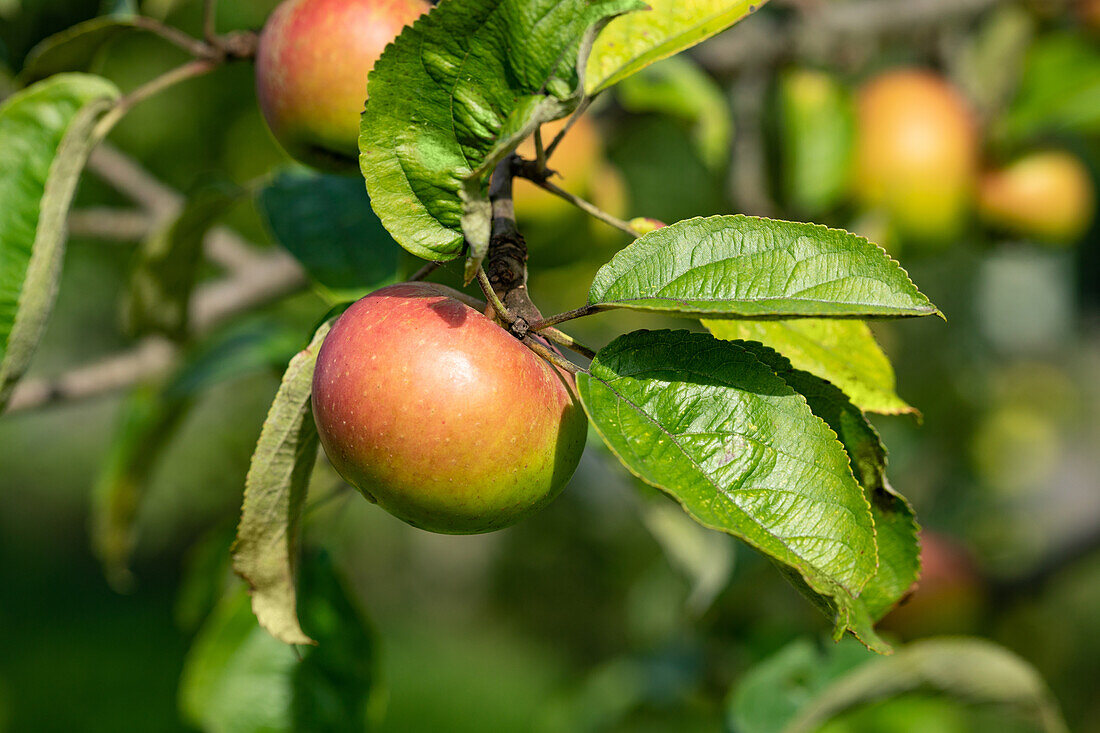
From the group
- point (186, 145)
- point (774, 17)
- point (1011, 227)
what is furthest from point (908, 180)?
point (186, 145)

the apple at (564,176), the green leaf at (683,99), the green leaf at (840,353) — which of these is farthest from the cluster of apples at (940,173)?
the green leaf at (840,353)

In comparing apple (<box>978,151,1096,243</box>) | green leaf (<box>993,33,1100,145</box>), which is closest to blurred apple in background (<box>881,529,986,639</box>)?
apple (<box>978,151,1096,243</box>)

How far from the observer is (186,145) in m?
3.67

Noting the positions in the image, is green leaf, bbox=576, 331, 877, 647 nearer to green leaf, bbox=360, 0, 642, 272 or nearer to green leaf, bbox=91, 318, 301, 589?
green leaf, bbox=360, 0, 642, 272

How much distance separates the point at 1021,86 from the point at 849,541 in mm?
1166

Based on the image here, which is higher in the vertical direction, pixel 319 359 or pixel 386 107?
pixel 386 107

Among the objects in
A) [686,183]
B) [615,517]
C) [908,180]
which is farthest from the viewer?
[615,517]

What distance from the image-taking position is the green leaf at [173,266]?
30.3 inches

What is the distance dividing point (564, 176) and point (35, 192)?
42 centimetres

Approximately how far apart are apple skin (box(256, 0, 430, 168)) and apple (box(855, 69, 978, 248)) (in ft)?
2.77

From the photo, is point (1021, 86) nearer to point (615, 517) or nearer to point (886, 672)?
point (886, 672)

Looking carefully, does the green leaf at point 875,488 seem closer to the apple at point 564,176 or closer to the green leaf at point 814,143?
the apple at point 564,176

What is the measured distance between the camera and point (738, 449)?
15.9 inches

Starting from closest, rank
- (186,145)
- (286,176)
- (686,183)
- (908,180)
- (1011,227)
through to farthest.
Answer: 1. (286,176)
2. (908,180)
3. (1011,227)
4. (686,183)
5. (186,145)
